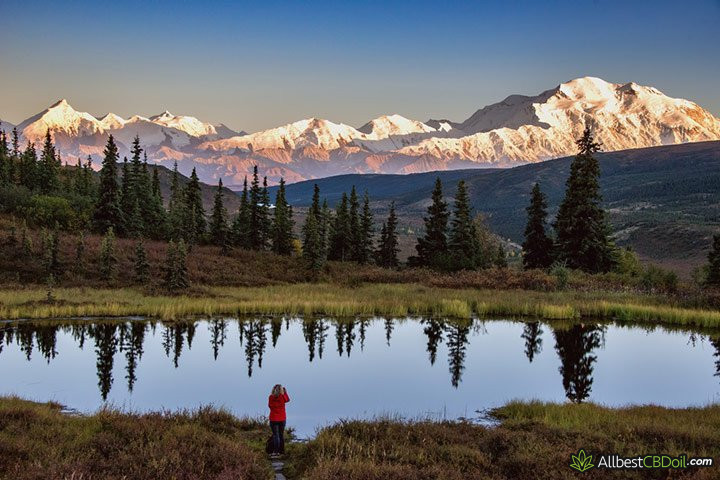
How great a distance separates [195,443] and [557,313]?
32094 mm

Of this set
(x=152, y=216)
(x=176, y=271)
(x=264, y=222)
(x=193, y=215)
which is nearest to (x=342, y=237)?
(x=264, y=222)

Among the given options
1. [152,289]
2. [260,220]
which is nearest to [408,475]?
[152,289]

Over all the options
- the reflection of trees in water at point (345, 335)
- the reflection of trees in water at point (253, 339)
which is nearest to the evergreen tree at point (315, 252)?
the reflection of trees in water at point (345, 335)

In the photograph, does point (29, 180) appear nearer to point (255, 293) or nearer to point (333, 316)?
point (255, 293)

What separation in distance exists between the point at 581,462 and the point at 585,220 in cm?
5305

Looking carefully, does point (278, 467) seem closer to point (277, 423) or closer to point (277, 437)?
point (277, 437)

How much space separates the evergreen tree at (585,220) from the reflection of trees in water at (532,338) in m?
25.8

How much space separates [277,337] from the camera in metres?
31.6

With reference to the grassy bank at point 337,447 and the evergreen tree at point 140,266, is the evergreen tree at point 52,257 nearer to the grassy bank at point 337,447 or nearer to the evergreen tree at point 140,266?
the evergreen tree at point 140,266

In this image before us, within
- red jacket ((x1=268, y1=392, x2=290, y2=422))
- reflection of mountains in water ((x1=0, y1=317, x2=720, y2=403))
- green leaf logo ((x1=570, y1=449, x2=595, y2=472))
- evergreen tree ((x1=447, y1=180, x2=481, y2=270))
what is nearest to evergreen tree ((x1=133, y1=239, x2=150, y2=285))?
reflection of mountains in water ((x1=0, y1=317, x2=720, y2=403))

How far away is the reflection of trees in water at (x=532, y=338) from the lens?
28684mm

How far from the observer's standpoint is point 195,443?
40.0ft

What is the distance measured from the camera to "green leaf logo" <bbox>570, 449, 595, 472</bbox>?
36.4 ft

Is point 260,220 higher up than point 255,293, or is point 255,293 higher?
point 260,220
